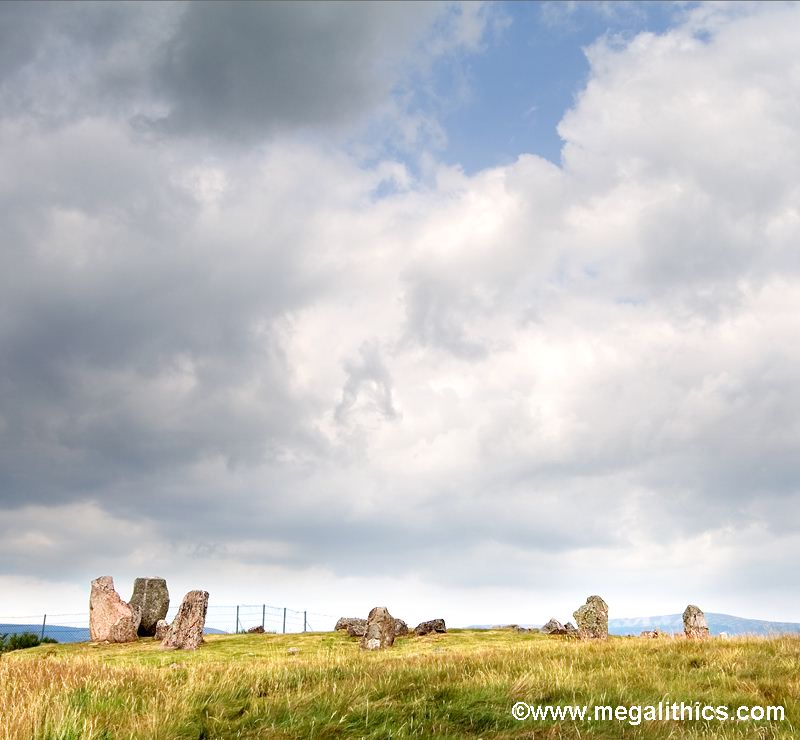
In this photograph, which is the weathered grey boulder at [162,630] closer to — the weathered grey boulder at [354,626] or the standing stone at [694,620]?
the weathered grey boulder at [354,626]

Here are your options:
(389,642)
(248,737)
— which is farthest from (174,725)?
(389,642)

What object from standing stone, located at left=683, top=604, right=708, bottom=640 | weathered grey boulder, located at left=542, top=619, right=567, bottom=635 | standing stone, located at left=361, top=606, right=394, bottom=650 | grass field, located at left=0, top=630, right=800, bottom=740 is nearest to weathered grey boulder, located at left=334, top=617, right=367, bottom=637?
standing stone, located at left=361, top=606, right=394, bottom=650

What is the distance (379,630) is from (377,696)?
2607cm

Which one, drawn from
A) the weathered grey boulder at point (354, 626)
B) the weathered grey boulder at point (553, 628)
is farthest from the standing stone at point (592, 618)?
the weathered grey boulder at point (354, 626)

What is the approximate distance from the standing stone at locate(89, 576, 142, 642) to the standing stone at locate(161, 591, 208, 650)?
634cm

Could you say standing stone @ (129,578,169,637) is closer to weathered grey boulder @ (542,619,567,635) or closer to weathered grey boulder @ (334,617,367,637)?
weathered grey boulder @ (334,617,367,637)

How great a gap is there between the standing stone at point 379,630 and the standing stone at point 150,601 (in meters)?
16.1

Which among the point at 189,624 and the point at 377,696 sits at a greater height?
the point at 377,696

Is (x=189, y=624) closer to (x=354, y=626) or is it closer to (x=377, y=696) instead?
(x=354, y=626)

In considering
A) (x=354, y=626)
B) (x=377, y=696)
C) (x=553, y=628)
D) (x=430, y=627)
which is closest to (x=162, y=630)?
(x=354, y=626)

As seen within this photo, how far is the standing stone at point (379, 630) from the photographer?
34.0 metres

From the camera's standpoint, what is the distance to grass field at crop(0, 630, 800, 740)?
827 centimetres

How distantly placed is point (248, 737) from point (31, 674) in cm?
476

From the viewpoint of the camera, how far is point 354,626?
39.3 metres
